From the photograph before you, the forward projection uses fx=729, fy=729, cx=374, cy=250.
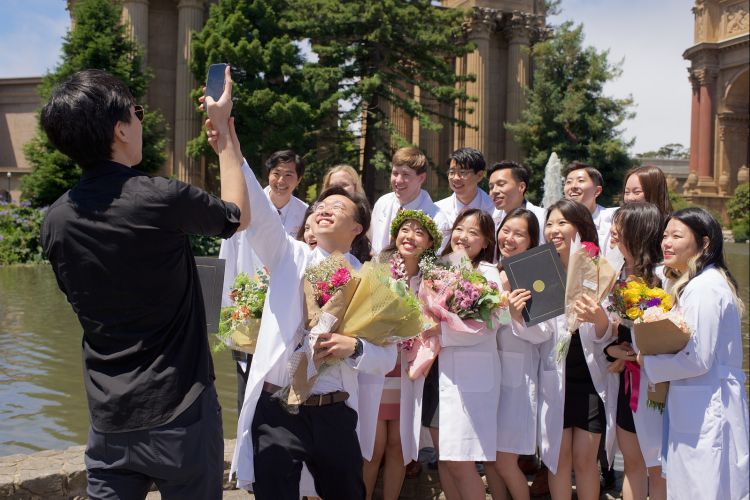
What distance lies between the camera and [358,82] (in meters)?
26.3

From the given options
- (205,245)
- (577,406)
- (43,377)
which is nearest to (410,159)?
(577,406)

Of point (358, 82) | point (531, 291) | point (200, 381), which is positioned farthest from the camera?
point (358, 82)

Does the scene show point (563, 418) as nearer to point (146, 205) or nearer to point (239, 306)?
point (239, 306)

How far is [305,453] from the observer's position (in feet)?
12.4

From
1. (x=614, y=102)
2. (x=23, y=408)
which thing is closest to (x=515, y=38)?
(x=614, y=102)

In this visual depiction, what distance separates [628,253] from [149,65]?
28.6 meters

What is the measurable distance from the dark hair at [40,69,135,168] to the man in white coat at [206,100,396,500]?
33.5 inches

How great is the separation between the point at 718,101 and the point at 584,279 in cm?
6410

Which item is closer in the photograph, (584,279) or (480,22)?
(584,279)

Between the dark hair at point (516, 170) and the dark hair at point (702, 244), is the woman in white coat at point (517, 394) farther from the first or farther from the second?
the dark hair at point (516, 170)

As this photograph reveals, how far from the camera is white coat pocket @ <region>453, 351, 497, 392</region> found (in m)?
4.94

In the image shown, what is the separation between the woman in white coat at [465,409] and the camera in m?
4.85

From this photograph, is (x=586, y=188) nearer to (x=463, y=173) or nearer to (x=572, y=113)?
(x=463, y=173)

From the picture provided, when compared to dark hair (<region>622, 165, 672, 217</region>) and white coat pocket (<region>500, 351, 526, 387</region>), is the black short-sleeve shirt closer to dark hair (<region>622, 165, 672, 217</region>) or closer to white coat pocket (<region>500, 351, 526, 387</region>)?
white coat pocket (<region>500, 351, 526, 387</region>)
